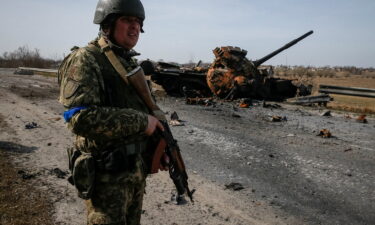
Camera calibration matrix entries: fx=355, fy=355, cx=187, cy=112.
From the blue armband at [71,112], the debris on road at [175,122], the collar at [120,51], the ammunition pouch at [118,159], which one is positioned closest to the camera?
the blue armband at [71,112]

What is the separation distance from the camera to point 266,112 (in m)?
11.5

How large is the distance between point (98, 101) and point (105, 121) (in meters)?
0.14

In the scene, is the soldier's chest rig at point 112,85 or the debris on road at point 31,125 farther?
the debris on road at point 31,125

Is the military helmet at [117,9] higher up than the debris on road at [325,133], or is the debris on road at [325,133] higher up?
the military helmet at [117,9]

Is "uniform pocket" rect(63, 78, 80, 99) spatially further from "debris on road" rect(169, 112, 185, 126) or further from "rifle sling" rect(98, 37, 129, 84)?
"debris on road" rect(169, 112, 185, 126)

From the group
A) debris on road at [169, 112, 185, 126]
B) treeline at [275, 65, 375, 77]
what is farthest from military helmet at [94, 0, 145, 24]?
treeline at [275, 65, 375, 77]

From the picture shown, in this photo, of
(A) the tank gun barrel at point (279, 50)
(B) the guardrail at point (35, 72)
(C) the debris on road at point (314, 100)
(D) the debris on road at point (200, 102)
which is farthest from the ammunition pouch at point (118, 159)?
(B) the guardrail at point (35, 72)

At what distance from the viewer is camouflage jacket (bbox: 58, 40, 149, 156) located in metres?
2.00

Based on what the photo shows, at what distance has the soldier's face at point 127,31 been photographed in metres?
2.31

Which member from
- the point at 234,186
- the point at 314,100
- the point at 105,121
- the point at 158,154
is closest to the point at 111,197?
the point at 158,154

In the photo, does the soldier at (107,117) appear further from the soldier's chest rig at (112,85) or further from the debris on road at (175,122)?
the debris on road at (175,122)

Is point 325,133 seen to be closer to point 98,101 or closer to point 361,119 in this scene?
A: point 361,119

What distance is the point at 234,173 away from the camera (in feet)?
18.8

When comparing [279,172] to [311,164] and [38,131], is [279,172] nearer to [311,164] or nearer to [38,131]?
[311,164]
